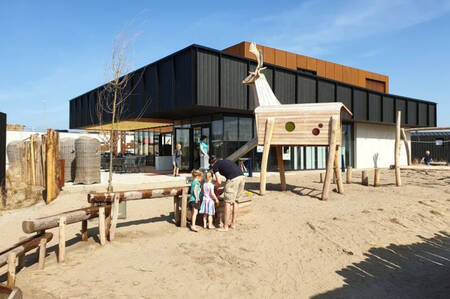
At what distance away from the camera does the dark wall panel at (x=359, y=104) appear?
833 inches

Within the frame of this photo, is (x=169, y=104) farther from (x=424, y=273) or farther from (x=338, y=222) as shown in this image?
(x=424, y=273)

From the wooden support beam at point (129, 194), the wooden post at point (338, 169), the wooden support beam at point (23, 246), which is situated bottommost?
the wooden support beam at point (23, 246)

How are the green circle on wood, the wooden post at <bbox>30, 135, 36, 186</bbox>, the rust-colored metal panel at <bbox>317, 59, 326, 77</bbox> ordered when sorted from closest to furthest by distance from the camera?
the green circle on wood < the wooden post at <bbox>30, 135, 36, 186</bbox> < the rust-colored metal panel at <bbox>317, 59, 326, 77</bbox>

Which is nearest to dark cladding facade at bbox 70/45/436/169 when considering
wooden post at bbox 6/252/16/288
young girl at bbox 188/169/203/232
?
young girl at bbox 188/169/203/232

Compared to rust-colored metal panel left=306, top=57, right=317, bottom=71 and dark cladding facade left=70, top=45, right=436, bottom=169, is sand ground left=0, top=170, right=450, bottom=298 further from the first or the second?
rust-colored metal panel left=306, top=57, right=317, bottom=71

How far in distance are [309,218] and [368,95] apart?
1763cm

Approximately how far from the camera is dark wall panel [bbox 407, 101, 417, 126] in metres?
25.1

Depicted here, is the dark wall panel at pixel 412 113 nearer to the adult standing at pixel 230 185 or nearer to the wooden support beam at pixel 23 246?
the adult standing at pixel 230 185

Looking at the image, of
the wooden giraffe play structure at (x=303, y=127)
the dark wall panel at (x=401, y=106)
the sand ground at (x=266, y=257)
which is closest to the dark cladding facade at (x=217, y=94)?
the dark wall panel at (x=401, y=106)

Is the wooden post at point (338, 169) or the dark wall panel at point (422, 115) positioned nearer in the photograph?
the wooden post at point (338, 169)

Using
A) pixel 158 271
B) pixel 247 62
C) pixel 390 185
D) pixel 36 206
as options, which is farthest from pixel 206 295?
pixel 247 62

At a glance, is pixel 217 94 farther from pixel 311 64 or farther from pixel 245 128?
pixel 311 64

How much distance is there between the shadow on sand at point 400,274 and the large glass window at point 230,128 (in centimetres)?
1084

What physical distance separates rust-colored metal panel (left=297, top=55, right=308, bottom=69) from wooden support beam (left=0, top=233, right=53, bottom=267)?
20.3 meters
